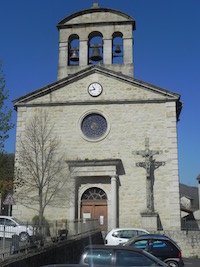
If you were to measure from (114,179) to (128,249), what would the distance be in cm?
1171

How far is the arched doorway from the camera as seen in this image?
64.3ft

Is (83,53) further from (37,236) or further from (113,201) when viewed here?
(37,236)

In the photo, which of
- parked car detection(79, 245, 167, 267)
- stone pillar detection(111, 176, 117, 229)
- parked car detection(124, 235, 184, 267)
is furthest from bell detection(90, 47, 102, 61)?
parked car detection(79, 245, 167, 267)

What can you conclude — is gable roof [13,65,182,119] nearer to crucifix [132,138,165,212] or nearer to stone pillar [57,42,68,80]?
stone pillar [57,42,68,80]

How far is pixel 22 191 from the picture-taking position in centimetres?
1962

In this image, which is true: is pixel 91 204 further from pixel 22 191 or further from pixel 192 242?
pixel 192 242

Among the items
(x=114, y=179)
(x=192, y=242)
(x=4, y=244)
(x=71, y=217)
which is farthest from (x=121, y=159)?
(x=4, y=244)

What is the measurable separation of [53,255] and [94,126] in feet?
39.1

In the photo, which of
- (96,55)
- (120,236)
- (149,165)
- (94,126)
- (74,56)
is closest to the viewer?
(120,236)

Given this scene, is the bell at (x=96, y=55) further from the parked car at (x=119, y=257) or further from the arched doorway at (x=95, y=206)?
the parked car at (x=119, y=257)

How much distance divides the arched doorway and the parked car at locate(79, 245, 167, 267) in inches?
484

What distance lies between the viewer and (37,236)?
9461 mm

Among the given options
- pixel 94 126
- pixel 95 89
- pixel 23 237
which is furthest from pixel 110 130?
pixel 23 237

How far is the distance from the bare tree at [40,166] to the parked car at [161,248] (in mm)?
9020
